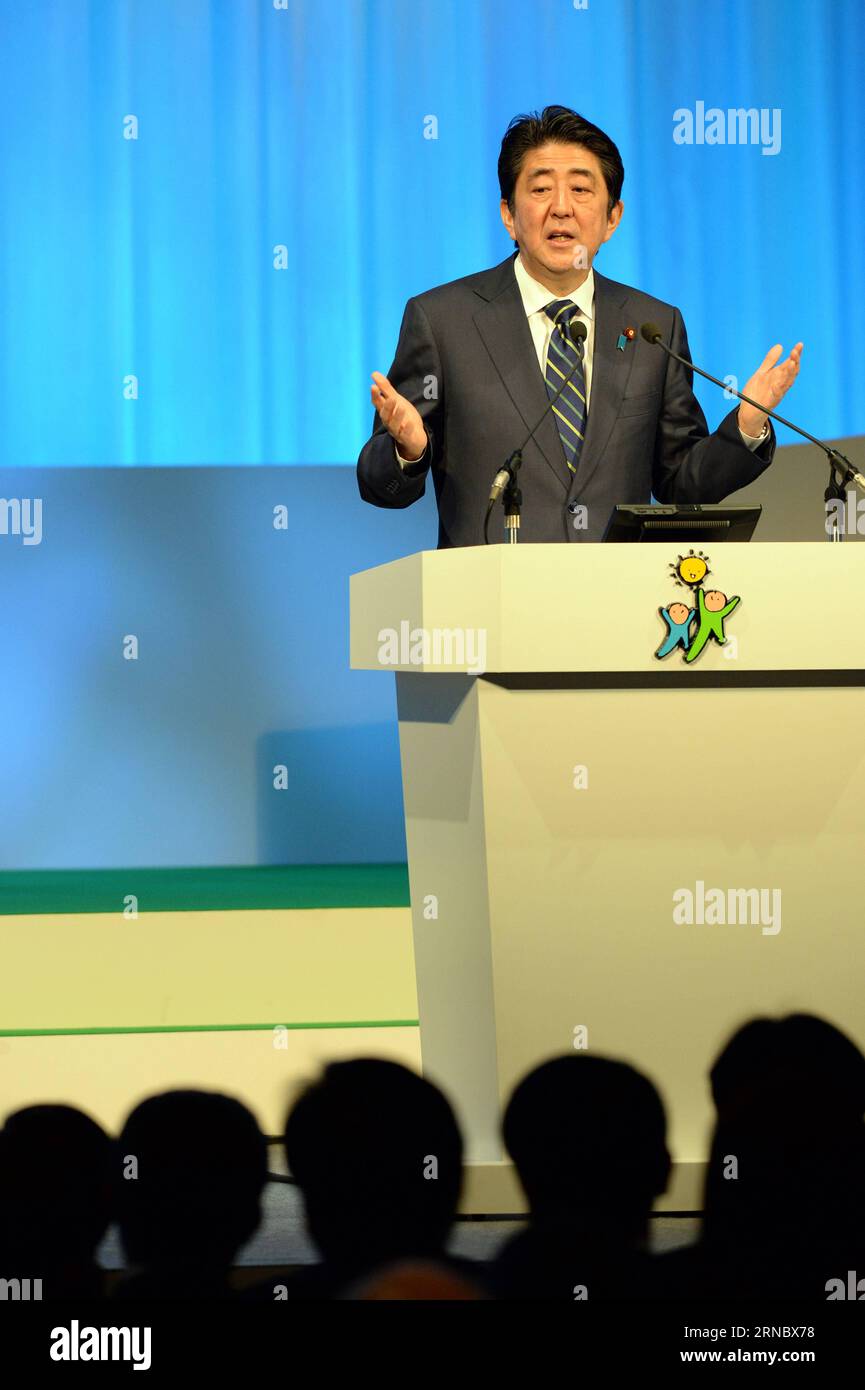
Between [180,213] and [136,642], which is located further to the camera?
[180,213]

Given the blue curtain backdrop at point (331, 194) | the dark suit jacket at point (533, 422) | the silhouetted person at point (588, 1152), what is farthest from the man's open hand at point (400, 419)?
the blue curtain backdrop at point (331, 194)

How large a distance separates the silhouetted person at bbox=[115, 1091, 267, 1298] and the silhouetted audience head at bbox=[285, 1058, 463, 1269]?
0.17 ft

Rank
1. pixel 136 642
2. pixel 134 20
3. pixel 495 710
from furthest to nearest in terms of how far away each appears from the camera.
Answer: pixel 134 20 → pixel 136 642 → pixel 495 710

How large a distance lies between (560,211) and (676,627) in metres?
0.76

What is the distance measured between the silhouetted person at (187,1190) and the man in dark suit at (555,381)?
0.86m

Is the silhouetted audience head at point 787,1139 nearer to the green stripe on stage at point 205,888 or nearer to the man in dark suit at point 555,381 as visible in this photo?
the man in dark suit at point 555,381

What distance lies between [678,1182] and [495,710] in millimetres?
561

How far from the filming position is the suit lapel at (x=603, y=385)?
2.04 metres

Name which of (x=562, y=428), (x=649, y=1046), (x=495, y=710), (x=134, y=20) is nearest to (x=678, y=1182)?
(x=649, y=1046)

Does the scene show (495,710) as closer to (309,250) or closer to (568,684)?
(568,684)

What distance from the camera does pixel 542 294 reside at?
7.06ft

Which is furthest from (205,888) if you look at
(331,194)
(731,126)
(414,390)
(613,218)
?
(731,126)

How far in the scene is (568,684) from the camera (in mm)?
1644

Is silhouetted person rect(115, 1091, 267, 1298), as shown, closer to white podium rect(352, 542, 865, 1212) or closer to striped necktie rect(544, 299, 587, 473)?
white podium rect(352, 542, 865, 1212)
